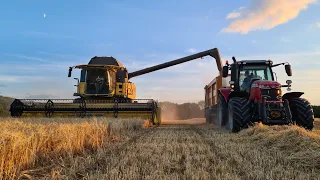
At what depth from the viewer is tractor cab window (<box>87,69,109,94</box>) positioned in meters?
15.5

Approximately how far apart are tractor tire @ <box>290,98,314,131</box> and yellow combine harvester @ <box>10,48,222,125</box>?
626 cm

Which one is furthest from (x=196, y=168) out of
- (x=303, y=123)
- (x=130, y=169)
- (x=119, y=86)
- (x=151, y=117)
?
(x=119, y=86)

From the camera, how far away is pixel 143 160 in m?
4.89

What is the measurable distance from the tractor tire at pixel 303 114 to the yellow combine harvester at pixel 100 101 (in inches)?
246

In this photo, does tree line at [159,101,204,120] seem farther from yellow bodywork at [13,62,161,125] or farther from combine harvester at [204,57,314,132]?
combine harvester at [204,57,314,132]

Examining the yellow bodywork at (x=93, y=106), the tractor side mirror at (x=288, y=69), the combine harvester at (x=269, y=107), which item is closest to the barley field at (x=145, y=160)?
the combine harvester at (x=269, y=107)

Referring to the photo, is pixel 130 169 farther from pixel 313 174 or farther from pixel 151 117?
pixel 151 117

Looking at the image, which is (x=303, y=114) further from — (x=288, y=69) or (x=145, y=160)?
(x=145, y=160)

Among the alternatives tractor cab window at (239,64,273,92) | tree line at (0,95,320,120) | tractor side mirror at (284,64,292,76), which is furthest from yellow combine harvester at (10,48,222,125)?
tree line at (0,95,320,120)

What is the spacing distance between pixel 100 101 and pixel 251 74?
23.6 feet

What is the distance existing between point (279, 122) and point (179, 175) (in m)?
6.13

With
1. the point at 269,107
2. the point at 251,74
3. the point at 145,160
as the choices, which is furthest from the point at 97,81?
the point at 145,160

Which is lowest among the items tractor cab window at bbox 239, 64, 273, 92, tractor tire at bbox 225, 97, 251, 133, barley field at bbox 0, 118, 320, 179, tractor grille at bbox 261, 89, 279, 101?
barley field at bbox 0, 118, 320, 179

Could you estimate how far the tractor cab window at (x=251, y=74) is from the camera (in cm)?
1088
